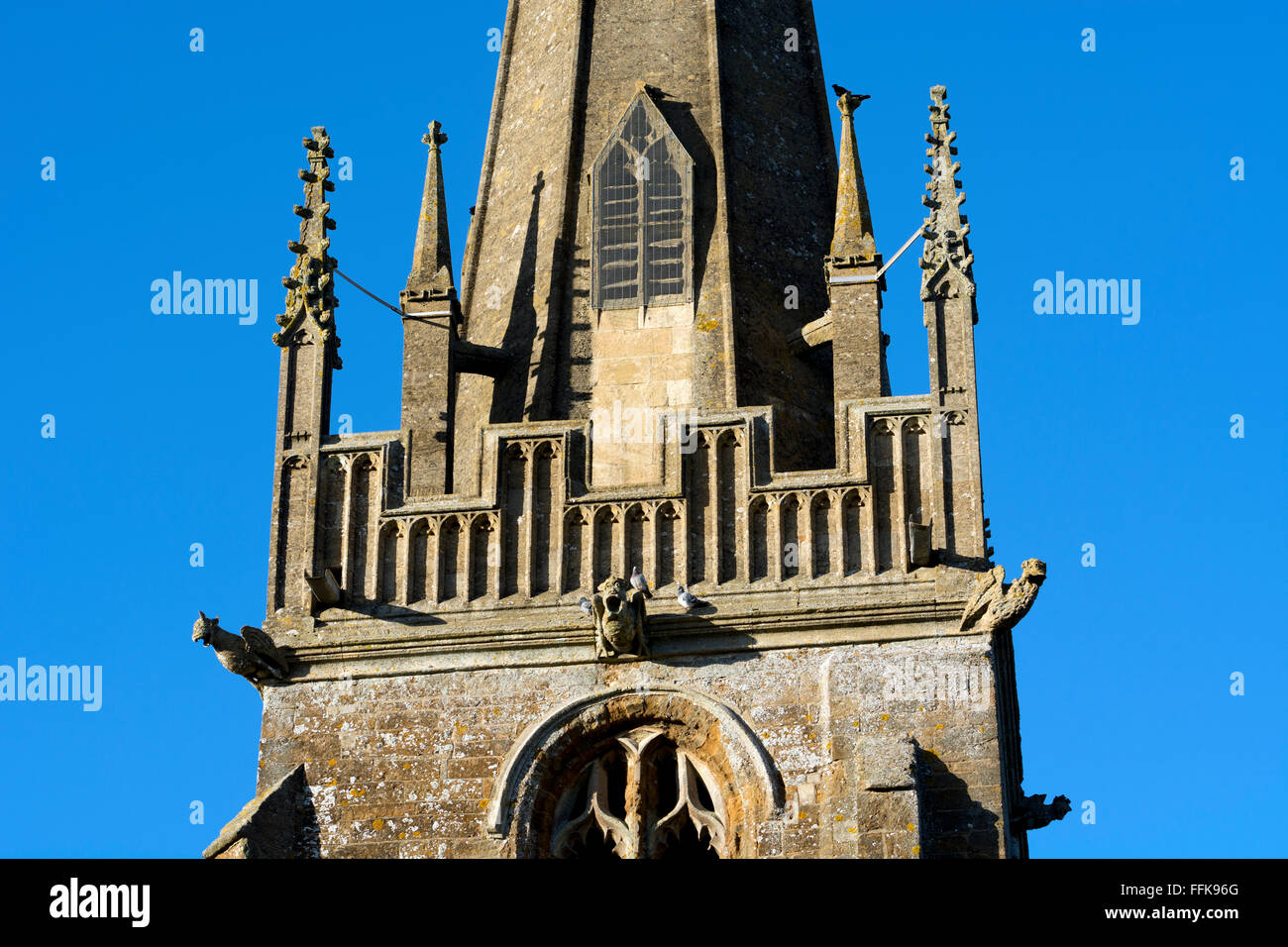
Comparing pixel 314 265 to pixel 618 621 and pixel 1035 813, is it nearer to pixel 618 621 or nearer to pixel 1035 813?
pixel 618 621

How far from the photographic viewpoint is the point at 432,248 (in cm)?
2922

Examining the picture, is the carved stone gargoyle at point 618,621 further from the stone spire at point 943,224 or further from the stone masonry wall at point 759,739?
the stone spire at point 943,224

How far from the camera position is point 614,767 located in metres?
26.4

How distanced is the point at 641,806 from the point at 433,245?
6721mm

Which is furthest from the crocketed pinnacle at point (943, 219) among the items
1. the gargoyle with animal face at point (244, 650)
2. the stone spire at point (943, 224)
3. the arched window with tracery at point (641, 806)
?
the gargoyle with animal face at point (244, 650)

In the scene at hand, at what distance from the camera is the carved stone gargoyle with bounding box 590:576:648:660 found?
26000 mm

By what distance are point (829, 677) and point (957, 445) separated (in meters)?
2.72

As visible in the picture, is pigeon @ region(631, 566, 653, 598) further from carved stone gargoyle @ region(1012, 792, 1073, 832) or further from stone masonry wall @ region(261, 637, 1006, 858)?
carved stone gargoyle @ region(1012, 792, 1073, 832)

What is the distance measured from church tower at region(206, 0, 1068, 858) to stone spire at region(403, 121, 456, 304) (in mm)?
35
